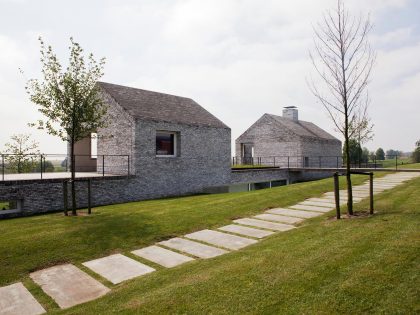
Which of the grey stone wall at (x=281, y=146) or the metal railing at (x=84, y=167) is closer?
the metal railing at (x=84, y=167)

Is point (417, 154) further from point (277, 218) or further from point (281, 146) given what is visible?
point (277, 218)

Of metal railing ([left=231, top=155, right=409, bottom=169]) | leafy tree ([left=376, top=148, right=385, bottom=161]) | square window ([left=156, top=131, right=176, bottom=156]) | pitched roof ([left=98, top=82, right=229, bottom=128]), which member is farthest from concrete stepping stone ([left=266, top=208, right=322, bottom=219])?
leafy tree ([left=376, top=148, right=385, bottom=161])

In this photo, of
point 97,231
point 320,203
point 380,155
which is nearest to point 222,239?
point 97,231

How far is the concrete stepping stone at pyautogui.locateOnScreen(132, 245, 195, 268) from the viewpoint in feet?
20.7

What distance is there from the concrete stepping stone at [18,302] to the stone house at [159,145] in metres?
9.28

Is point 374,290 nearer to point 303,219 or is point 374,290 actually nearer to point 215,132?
point 303,219

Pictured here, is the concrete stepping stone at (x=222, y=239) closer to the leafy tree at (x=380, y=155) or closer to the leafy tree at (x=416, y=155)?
the leafy tree at (x=380, y=155)

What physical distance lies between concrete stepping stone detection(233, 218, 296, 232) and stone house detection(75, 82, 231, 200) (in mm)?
7674

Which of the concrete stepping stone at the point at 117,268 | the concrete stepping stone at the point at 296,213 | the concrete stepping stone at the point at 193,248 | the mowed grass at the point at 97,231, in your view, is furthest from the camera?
the concrete stepping stone at the point at 296,213

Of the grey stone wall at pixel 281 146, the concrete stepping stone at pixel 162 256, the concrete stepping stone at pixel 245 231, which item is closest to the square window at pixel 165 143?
the concrete stepping stone at pixel 245 231

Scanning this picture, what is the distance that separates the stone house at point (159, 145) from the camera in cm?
1612

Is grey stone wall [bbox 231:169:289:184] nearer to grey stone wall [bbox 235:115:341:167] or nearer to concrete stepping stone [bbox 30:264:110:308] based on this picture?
grey stone wall [bbox 235:115:341:167]

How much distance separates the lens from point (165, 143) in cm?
1800

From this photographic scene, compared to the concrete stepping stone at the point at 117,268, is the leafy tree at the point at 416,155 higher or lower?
higher
